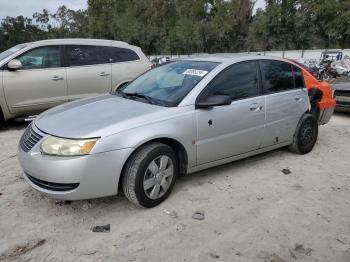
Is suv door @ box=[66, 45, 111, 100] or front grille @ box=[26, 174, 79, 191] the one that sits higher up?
suv door @ box=[66, 45, 111, 100]

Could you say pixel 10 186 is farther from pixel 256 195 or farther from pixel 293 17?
pixel 293 17

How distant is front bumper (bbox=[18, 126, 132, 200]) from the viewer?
3271 mm

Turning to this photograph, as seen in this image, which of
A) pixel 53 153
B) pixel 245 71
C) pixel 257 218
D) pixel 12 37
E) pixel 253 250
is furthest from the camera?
pixel 12 37

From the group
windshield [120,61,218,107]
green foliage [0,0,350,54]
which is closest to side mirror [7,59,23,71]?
windshield [120,61,218,107]

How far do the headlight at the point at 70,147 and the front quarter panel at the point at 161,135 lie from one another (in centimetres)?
6

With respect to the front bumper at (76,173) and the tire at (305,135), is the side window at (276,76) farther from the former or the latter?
the front bumper at (76,173)

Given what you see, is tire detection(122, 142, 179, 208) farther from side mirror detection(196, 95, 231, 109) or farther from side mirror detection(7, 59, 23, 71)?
side mirror detection(7, 59, 23, 71)

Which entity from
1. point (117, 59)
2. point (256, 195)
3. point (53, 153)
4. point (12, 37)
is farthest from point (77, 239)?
point (12, 37)

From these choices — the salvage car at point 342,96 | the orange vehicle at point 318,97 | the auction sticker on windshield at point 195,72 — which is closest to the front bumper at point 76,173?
the auction sticker on windshield at point 195,72

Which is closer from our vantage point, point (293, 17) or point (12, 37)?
point (293, 17)

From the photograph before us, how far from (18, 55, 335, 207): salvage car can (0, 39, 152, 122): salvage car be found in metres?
2.92

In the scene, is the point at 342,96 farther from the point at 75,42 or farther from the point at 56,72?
the point at 56,72

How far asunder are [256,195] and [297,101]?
178 centimetres

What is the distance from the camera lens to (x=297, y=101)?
5.19 meters
